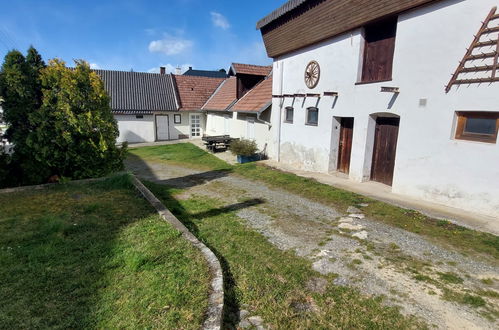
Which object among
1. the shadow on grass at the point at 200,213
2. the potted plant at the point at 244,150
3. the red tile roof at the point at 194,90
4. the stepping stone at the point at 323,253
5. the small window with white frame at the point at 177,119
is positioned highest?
the red tile roof at the point at 194,90

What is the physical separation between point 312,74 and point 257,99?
530 centimetres

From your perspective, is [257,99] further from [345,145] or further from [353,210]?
[353,210]

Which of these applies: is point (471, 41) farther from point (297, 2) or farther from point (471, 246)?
point (297, 2)

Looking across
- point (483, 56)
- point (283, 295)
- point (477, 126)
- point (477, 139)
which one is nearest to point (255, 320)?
point (283, 295)

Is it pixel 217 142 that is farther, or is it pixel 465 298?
pixel 217 142

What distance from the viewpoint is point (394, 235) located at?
5078mm

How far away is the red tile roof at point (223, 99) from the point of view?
19.6m

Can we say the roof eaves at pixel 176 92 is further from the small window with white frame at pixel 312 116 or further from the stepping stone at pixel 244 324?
the stepping stone at pixel 244 324

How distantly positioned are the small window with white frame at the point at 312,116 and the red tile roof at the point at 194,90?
47.7 feet

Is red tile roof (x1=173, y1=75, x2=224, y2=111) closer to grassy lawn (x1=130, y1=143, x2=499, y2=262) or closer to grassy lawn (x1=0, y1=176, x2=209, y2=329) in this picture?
grassy lawn (x1=130, y1=143, x2=499, y2=262)

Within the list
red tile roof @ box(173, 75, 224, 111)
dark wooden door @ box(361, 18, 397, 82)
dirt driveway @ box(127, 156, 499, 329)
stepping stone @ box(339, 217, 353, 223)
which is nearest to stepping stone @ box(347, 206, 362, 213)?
dirt driveway @ box(127, 156, 499, 329)

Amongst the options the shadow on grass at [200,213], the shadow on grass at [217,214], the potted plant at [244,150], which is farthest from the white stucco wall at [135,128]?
the shadow on grass at [217,214]

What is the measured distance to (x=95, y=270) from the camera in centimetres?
335

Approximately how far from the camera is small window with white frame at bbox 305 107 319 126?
10.8 metres
